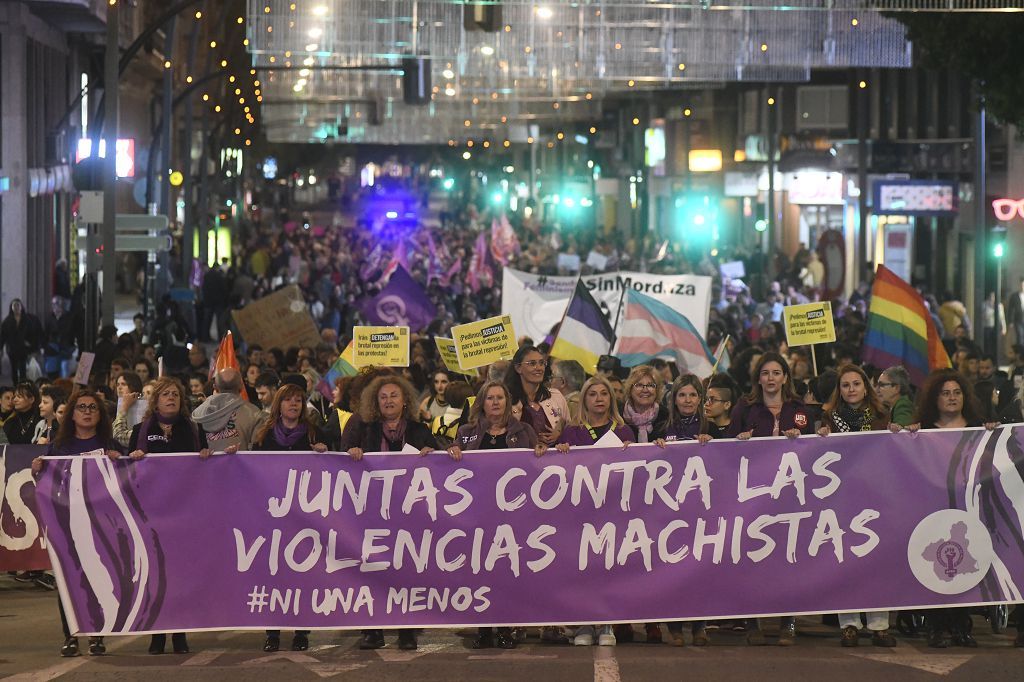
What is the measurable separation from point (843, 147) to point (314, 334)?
2322cm

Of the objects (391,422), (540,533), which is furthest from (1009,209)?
(391,422)

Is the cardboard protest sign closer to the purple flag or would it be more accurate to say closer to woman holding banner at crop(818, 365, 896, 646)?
the purple flag

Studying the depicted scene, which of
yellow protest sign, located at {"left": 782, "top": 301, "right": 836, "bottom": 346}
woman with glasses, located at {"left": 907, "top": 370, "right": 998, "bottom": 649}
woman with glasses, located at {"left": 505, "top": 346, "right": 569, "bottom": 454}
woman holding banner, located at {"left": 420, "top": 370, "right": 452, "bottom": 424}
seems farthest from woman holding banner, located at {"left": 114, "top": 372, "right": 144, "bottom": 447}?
woman with glasses, located at {"left": 907, "top": 370, "right": 998, "bottom": 649}

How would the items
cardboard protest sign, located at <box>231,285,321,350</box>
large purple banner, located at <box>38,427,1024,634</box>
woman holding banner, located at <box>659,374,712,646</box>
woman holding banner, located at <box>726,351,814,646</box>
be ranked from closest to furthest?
large purple banner, located at <box>38,427,1024,634</box> < woman holding banner, located at <box>726,351,814,646</box> < woman holding banner, located at <box>659,374,712,646</box> < cardboard protest sign, located at <box>231,285,321,350</box>

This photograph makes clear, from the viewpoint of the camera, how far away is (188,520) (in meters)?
10.2

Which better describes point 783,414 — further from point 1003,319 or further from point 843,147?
point 843,147

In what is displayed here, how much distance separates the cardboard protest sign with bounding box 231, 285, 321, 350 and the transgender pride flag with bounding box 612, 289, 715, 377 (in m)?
4.30

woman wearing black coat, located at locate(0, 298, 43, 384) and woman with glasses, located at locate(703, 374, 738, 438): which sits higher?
woman wearing black coat, located at locate(0, 298, 43, 384)

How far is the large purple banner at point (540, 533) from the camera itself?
33.4 feet

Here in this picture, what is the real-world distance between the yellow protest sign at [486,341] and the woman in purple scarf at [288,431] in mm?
3204

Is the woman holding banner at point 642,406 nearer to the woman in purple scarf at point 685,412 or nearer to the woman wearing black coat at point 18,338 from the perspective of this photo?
the woman in purple scarf at point 685,412

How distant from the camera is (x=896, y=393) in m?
12.6

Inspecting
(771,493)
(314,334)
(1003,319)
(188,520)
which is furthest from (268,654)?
(1003,319)

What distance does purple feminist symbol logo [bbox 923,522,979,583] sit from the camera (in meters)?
10.4
